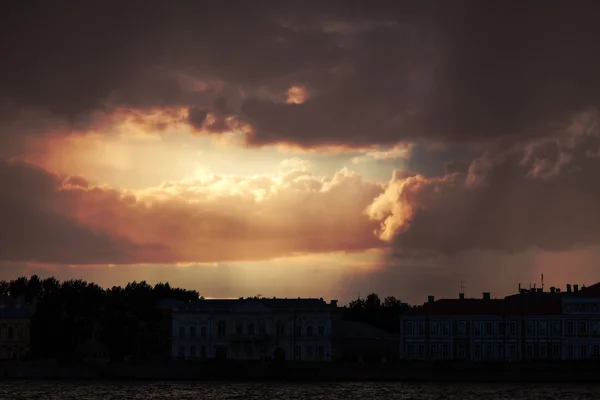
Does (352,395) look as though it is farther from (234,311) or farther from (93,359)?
(93,359)

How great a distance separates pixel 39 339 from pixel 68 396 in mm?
49172

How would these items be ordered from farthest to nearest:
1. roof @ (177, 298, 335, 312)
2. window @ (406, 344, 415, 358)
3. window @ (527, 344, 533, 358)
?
roof @ (177, 298, 335, 312) < window @ (406, 344, 415, 358) < window @ (527, 344, 533, 358)

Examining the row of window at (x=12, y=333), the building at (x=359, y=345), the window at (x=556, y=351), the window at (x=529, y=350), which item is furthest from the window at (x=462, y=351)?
the row of window at (x=12, y=333)

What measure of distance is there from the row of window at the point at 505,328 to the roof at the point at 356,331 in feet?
39.9

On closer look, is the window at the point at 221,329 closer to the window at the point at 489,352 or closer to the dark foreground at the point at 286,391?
the dark foreground at the point at 286,391

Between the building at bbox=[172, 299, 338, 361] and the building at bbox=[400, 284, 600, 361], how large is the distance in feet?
36.2

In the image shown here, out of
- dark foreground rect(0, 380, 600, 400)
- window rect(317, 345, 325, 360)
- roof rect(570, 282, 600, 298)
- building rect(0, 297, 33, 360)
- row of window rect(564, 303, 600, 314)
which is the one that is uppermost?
roof rect(570, 282, 600, 298)

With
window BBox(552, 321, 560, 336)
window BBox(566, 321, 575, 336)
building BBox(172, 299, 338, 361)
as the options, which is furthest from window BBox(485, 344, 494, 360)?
building BBox(172, 299, 338, 361)

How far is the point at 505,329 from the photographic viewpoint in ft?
435

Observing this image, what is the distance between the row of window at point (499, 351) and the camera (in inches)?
5162

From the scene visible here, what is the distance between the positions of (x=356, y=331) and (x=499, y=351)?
24.4 meters

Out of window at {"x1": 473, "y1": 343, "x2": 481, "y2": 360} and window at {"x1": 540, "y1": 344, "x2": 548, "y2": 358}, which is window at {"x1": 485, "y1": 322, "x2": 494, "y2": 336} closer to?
window at {"x1": 473, "y1": 343, "x2": 481, "y2": 360}

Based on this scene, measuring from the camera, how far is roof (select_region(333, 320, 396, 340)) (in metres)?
146

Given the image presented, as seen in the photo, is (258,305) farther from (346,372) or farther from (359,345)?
(346,372)
